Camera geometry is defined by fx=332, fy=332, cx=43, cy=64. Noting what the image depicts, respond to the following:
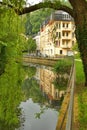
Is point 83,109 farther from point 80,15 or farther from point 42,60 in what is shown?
point 42,60

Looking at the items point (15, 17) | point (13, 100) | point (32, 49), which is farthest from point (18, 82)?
point (32, 49)

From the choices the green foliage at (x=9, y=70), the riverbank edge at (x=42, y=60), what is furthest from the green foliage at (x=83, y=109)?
the riverbank edge at (x=42, y=60)

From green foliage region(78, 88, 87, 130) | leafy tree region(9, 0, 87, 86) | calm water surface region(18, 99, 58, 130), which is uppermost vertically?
leafy tree region(9, 0, 87, 86)

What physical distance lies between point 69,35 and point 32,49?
70.5ft

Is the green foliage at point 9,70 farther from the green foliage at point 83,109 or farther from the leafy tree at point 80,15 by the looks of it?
the green foliage at point 83,109

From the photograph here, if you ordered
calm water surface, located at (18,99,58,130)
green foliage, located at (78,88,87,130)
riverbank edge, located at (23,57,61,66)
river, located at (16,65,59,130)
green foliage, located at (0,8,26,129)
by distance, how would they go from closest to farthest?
1. green foliage, located at (78,88,87,130)
2. green foliage, located at (0,8,26,129)
3. calm water surface, located at (18,99,58,130)
4. river, located at (16,65,59,130)
5. riverbank edge, located at (23,57,61,66)

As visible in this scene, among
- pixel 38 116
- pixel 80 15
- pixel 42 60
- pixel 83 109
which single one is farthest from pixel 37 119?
pixel 42 60

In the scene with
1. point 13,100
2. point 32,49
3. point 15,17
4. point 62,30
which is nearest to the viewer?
point 15,17

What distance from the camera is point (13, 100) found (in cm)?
1911

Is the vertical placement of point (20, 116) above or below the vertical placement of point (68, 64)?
below

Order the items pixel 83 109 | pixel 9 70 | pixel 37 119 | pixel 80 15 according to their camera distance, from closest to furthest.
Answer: pixel 83 109, pixel 80 15, pixel 37 119, pixel 9 70

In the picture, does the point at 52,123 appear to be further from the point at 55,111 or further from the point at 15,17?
the point at 15,17

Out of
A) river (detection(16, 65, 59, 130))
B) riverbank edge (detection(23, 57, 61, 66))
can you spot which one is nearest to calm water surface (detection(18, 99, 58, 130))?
river (detection(16, 65, 59, 130))

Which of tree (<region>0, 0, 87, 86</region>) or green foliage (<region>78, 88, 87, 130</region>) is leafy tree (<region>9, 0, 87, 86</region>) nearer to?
tree (<region>0, 0, 87, 86</region>)
